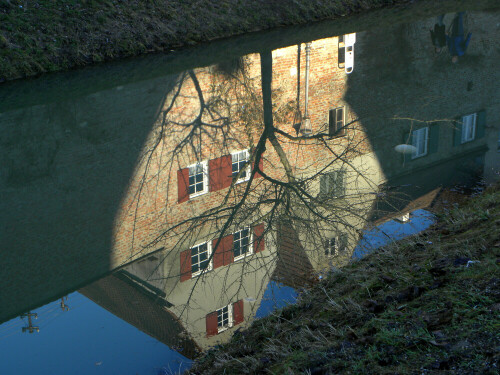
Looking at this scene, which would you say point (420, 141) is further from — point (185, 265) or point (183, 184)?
point (185, 265)

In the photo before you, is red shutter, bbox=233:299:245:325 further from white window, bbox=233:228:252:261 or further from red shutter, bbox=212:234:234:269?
white window, bbox=233:228:252:261

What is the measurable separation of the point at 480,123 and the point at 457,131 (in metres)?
0.81

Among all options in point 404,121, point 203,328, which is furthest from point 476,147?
point 203,328

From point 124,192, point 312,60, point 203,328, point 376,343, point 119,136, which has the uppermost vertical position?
point 312,60

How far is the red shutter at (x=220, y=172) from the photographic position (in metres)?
10.4

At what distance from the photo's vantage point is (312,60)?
59.2ft

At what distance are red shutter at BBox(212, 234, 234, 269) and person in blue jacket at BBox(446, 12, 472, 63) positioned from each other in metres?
11.7

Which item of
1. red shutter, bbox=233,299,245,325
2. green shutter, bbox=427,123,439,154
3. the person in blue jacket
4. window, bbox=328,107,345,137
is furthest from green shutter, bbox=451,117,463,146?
red shutter, bbox=233,299,245,325

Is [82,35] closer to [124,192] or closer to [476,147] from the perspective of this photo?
[124,192]

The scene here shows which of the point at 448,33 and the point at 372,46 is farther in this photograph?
the point at 448,33

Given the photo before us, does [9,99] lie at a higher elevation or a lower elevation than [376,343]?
higher

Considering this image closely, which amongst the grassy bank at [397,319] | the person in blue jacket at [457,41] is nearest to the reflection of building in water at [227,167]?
the grassy bank at [397,319]

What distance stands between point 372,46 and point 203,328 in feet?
46.6

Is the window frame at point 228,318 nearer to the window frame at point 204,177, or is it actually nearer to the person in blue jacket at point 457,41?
the window frame at point 204,177
